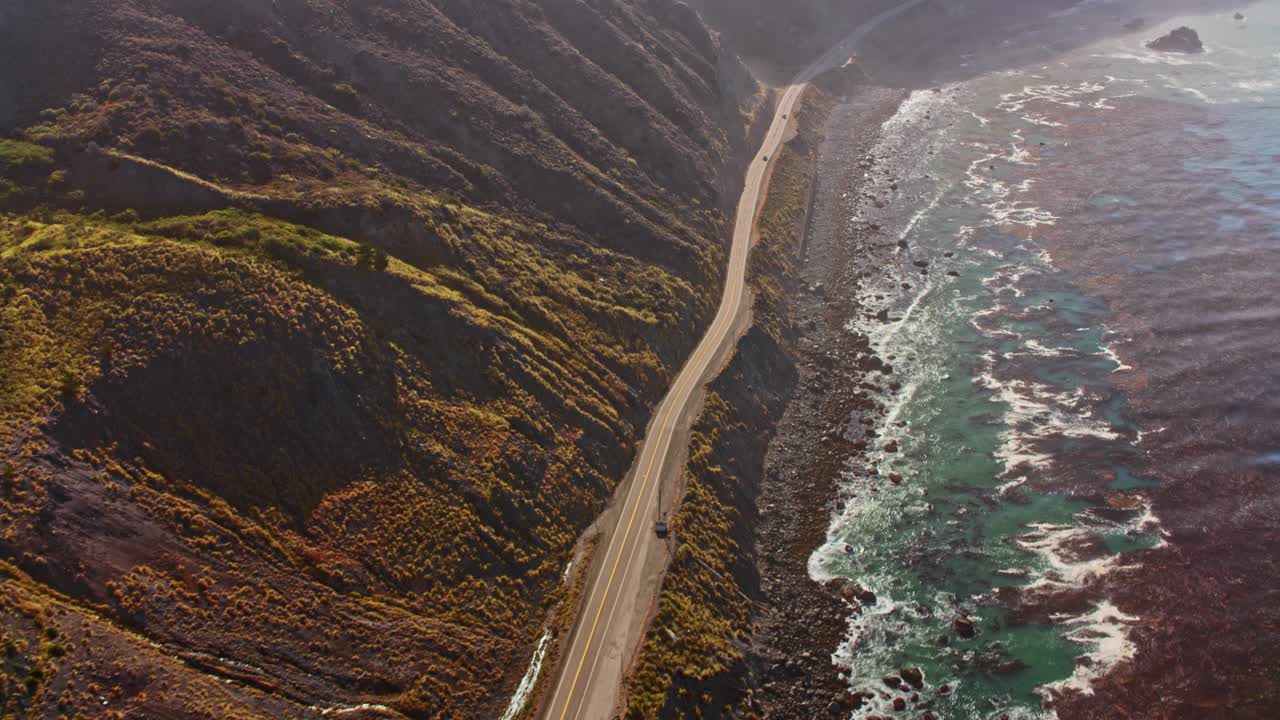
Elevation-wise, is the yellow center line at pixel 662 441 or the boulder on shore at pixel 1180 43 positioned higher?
the boulder on shore at pixel 1180 43

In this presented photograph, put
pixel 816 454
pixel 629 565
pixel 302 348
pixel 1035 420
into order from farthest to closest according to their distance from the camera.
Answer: pixel 1035 420 → pixel 816 454 → pixel 629 565 → pixel 302 348

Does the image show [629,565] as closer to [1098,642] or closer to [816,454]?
[816,454]

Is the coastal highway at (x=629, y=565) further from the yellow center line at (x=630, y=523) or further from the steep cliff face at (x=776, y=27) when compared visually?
the steep cliff face at (x=776, y=27)

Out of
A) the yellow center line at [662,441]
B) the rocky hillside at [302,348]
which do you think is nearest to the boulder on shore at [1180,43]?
the yellow center line at [662,441]

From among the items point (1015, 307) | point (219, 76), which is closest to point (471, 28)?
point (219, 76)

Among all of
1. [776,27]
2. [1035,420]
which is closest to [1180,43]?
[776,27]

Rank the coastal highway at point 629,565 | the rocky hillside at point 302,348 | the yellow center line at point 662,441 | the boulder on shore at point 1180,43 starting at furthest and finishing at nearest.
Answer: the boulder on shore at point 1180,43 → the yellow center line at point 662,441 → the coastal highway at point 629,565 → the rocky hillside at point 302,348

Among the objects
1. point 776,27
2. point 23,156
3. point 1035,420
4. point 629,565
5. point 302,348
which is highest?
point 776,27

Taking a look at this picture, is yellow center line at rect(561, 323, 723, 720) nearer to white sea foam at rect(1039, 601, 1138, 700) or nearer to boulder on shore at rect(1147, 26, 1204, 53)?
white sea foam at rect(1039, 601, 1138, 700)
